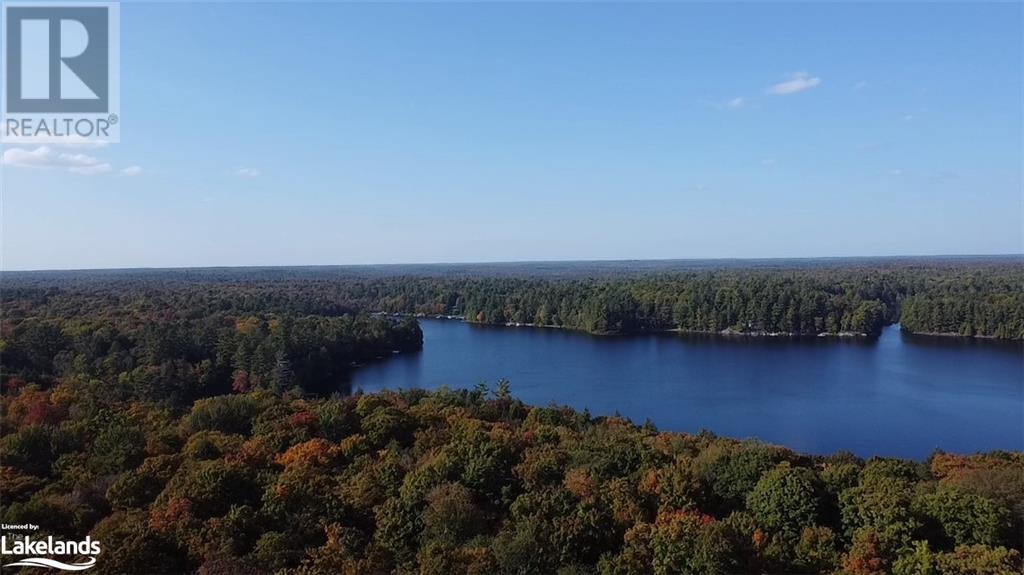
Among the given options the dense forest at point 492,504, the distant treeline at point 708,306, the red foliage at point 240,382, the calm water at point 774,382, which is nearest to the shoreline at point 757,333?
the distant treeline at point 708,306

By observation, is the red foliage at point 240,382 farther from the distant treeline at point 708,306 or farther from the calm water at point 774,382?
the distant treeline at point 708,306

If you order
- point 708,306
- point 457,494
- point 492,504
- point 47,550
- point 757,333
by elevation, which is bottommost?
point 757,333

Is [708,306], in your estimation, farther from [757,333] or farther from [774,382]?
[774,382]

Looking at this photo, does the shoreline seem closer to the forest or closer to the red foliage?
the red foliage

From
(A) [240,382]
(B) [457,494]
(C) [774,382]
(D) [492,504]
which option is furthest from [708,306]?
(B) [457,494]

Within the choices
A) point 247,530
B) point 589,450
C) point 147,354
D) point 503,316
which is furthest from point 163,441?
point 503,316
